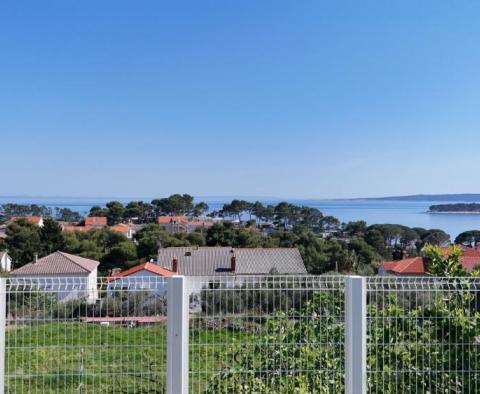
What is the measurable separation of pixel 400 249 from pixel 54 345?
180 ft

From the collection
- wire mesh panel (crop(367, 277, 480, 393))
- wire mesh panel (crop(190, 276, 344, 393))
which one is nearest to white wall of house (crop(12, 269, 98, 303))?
wire mesh panel (crop(190, 276, 344, 393))

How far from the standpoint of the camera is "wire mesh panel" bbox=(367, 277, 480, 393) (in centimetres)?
403

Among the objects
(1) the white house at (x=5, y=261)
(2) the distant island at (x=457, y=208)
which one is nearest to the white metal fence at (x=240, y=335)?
(1) the white house at (x=5, y=261)

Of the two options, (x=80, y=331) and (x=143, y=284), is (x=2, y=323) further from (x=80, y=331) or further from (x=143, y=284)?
(x=143, y=284)

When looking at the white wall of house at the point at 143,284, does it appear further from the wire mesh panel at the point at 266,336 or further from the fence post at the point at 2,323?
the fence post at the point at 2,323

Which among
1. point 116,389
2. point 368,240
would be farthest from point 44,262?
point 368,240

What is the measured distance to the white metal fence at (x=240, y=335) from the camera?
12.2 feet

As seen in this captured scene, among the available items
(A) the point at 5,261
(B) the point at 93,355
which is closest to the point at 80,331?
(B) the point at 93,355

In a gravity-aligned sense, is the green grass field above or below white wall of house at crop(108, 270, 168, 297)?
below

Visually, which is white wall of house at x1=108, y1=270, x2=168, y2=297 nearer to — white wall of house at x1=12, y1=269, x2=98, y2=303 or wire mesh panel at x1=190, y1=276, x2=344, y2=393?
white wall of house at x1=12, y1=269, x2=98, y2=303

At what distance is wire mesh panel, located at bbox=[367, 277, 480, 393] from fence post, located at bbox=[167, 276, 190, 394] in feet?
4.99

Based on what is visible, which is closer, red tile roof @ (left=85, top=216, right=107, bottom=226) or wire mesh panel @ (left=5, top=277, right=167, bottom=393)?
wire mesh panel @ (left=5, top=277, right=167, bottom=393)

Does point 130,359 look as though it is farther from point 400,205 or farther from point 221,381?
point 400,205

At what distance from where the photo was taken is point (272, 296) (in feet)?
12.5
